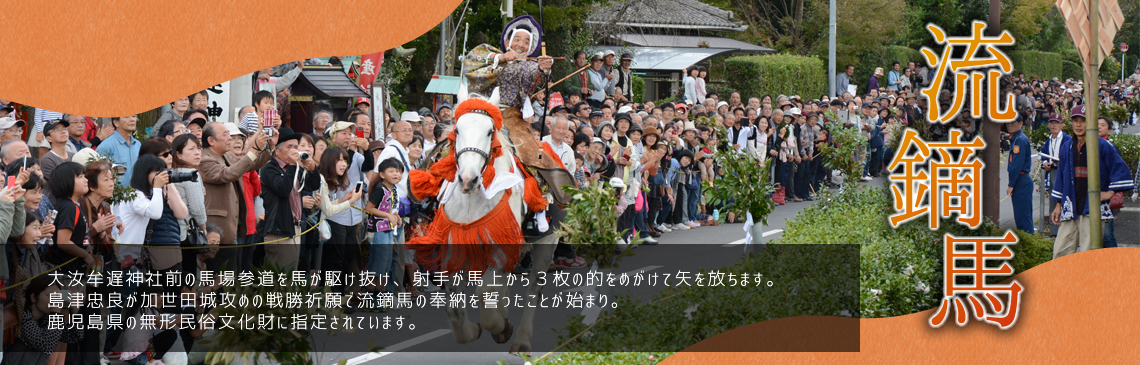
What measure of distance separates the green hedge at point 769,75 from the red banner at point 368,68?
42.9 feet

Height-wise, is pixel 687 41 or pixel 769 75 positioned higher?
pixel 687 41

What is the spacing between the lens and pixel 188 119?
883 centimetres

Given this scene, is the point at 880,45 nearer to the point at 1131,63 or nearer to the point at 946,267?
the point at 946,267

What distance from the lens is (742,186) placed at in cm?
823

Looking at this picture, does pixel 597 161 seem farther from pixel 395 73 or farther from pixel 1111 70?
pixel 1111 70

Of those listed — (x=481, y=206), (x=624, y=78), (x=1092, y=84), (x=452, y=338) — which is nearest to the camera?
(x=481, y=206)

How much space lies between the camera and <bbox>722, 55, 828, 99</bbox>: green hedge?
87.4 ft

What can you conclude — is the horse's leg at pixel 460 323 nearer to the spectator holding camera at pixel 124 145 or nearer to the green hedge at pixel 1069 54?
the spectator holding camera at pixel 124 145

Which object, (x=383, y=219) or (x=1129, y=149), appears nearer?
(x=383, y=219)

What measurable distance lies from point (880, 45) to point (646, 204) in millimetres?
20544

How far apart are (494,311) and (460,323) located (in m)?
0.26

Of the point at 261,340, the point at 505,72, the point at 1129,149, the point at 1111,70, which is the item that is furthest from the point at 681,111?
the point at 1111,70

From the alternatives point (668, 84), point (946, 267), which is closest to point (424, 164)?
point (946, 267)

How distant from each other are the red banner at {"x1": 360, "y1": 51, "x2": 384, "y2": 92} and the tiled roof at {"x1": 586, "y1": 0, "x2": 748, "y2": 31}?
11372mm
